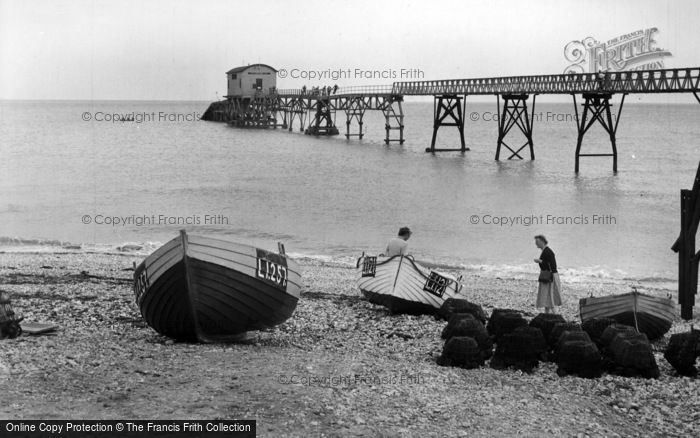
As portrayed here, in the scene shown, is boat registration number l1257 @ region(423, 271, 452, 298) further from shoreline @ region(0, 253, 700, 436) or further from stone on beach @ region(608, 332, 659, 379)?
stone on beach @ region(608, 332, 659, 379)

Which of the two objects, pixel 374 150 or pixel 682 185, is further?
pixel 374 150

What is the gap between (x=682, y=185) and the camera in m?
44.4

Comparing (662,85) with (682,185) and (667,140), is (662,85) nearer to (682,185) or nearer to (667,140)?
(682,185)

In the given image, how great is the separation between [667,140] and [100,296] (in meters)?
A: 83.6

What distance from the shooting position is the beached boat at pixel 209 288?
9305 mm

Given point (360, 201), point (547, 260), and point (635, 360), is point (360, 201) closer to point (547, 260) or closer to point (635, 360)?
point (547, 260)

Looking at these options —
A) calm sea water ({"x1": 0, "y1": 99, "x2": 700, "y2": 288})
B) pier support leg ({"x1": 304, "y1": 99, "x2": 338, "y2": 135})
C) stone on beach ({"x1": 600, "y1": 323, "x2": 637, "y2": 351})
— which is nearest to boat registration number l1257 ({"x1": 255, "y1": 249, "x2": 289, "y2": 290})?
stone on beach ({"x1": 600, "y1": 323, "x2": 637, "y2": 351})

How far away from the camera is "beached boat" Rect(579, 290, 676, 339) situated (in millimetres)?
11602

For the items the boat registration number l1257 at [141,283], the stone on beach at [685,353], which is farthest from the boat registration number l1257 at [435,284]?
the boat registration number l1257 at [141,283]

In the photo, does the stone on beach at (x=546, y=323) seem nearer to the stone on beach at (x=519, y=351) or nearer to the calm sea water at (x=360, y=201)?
the stone on beach at (x=519, y=351)

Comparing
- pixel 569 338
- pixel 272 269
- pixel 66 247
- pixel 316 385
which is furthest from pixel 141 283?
Answer: pixel 66 247

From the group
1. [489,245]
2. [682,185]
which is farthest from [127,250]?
[682,185]

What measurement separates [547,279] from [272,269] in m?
4.60

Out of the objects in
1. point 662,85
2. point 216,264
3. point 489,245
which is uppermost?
point 662,85
